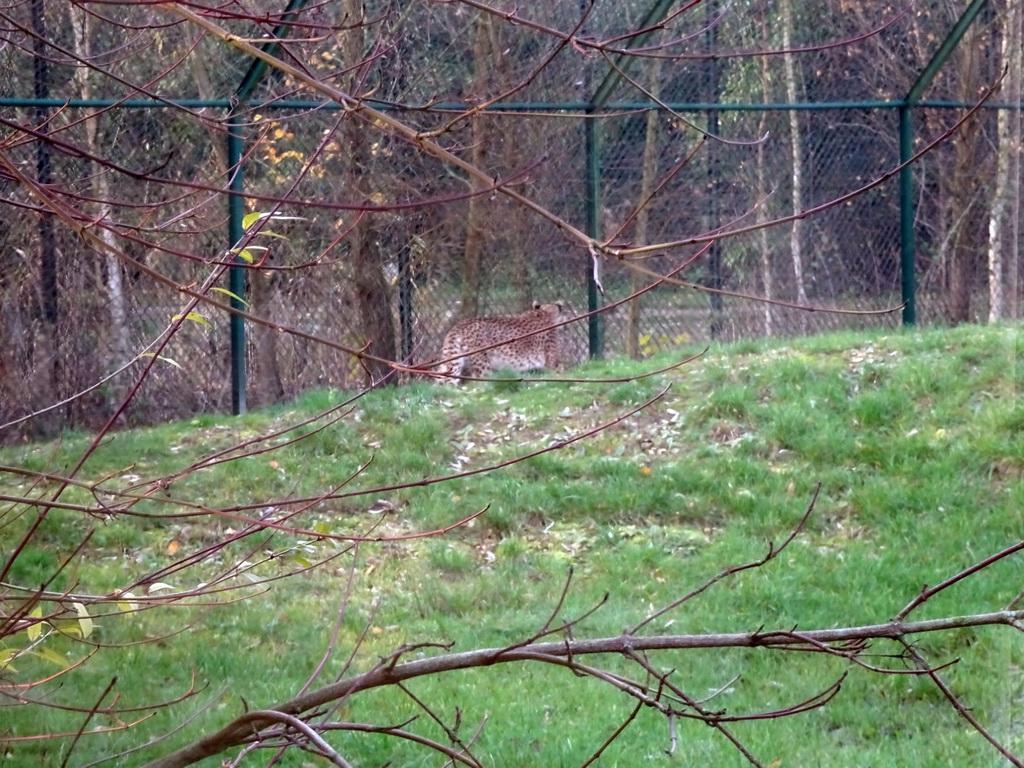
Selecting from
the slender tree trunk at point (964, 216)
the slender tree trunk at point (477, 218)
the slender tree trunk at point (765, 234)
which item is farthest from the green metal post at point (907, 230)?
the slender tree trunk at point (477, 218)

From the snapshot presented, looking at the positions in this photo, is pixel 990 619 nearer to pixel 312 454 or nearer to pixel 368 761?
pixel 368 761

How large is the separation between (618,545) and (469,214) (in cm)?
402

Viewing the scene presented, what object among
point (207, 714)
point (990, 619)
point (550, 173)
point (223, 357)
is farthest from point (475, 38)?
point (990, 619)

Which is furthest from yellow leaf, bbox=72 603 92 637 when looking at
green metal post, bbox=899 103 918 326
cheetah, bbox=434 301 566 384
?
green metal post, bbox=899 103 918 326

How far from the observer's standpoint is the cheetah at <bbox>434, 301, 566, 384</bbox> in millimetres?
8758

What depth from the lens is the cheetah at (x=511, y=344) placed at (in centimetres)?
876

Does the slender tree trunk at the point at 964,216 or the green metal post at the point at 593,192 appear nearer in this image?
the green metal post at the point at 593,192

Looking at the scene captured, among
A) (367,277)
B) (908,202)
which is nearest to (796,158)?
(908,202)

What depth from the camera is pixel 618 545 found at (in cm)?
592

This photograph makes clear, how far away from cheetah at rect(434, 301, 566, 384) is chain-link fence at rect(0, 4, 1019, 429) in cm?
31

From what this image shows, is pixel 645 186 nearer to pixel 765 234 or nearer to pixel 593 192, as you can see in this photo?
pixel 593 192

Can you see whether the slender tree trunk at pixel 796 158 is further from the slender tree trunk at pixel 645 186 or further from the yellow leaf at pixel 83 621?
the yellow leaf at pixel 83 621

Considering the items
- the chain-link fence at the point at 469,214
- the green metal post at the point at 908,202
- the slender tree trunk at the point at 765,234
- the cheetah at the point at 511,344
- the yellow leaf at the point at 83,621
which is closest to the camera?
the yellow leaf at the point at 83,621

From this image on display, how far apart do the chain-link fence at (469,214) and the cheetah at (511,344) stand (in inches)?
12.3
